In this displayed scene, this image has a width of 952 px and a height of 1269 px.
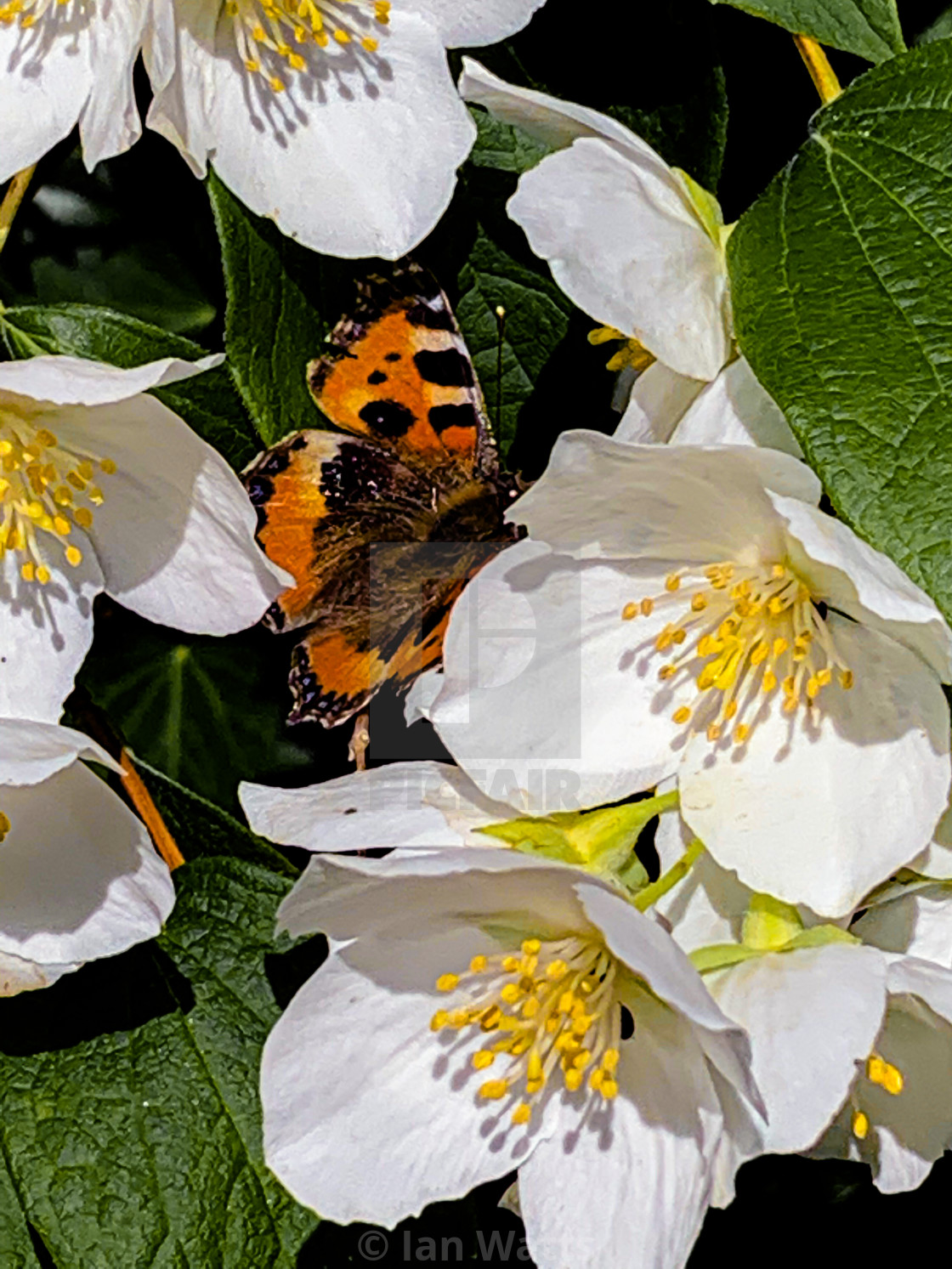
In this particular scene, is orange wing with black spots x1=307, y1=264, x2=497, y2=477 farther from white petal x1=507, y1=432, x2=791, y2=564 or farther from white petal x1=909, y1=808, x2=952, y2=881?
white petal x1=909, y1=808, x2=952, y2=881

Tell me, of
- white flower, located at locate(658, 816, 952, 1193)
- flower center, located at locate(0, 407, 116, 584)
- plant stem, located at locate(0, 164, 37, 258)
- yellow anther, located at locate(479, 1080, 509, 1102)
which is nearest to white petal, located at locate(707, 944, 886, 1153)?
white flower, located at locate(658, 816, 952, 1193)

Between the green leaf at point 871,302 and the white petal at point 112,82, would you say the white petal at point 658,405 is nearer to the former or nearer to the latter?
the green leaf at point 871,302

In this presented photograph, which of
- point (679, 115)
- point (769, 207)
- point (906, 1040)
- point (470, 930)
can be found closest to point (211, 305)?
point (679, 115)

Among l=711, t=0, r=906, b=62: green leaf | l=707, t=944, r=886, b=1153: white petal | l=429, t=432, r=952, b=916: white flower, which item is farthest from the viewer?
l=711, t=0, r=906, b=62: green leaf

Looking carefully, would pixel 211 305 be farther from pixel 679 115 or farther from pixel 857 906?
pixel 857 906

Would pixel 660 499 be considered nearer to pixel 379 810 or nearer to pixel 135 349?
pixel 379 810

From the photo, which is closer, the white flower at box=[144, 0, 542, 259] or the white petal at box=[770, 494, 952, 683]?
the white petal at box=[770, 494, 952, 683]
